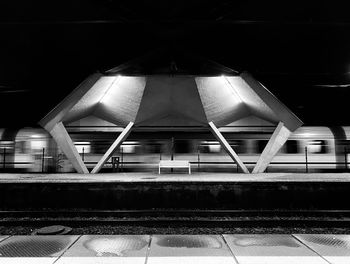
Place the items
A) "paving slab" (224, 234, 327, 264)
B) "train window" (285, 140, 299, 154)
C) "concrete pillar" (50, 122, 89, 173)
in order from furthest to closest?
"train window" (285, 140, 299, 154) < "concrete pillar" (50, 122, 89, 173) < "paving slab" (224, 234, 327, 264)

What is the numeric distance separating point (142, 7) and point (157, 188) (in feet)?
23.0

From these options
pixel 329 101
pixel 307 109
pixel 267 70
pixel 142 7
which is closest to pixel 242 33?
A: pixel 267 70

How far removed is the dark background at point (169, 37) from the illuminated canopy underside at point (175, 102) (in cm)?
83

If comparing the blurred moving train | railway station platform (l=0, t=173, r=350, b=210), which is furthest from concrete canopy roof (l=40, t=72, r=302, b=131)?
railway station platform (l=0, t=173, r=350, b=210)

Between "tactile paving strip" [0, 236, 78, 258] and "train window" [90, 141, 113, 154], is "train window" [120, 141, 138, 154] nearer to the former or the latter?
"train window" [90, 141, 113, 154]

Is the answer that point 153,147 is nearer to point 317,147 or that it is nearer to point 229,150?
point 229,150

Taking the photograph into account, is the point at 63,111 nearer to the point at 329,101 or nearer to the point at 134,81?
the point at 134,81

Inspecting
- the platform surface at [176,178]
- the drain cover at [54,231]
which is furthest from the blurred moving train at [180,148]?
A: the drain cover at [54,231]

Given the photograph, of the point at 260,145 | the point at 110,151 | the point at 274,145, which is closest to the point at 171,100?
the point at 110,151

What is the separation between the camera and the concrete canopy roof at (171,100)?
12875 millimetres

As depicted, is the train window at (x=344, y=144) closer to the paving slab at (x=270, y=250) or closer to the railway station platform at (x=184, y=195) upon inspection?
the railway station platform at (x=184, y=195)

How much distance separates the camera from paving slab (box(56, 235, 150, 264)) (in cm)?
385

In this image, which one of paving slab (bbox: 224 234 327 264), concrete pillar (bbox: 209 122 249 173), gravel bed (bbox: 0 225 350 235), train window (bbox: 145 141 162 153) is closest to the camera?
paving slab (bbox: 224 234 327 264)

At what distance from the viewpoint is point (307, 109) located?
20.6 m
